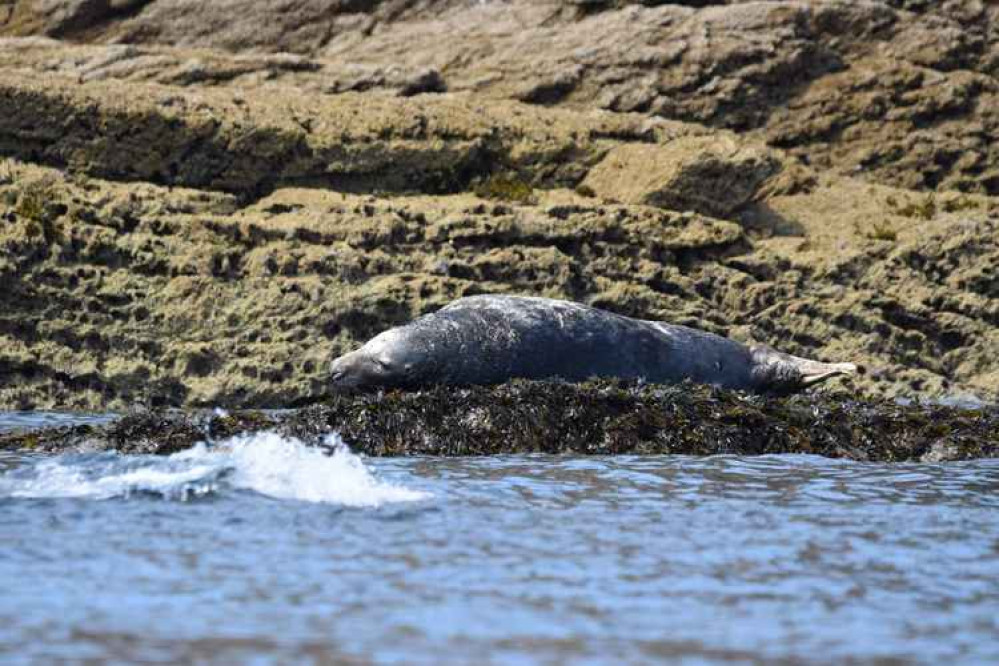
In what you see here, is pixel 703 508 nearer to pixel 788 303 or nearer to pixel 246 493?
pixel 246 493

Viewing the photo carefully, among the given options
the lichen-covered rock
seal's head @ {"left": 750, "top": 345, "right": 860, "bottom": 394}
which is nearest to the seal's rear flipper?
seal's head @ {"left": 750, "top": 345, "right": 860, "bottom": 394}

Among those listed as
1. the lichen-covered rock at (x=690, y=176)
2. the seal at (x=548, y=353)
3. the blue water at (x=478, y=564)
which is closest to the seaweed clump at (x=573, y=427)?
the seal at (x=548, y=353)

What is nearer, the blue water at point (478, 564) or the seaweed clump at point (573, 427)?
the blue water at point (478, 564)

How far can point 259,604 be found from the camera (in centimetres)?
462

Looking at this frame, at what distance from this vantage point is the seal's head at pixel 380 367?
10242 mm

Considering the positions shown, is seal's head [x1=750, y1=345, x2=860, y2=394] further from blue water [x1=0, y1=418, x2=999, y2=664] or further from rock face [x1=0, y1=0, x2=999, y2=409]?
blue water [x1=0, y1=418, x2=999, y2=664]

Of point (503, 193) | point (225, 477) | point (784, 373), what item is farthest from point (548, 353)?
point (503, 193)

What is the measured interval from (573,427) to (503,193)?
736cm

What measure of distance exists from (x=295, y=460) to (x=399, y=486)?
0.53m

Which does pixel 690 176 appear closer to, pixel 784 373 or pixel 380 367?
pixel 784 373

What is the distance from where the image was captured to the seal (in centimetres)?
1033

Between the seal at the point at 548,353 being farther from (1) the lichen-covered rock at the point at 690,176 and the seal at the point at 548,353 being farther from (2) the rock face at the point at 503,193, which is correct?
(1) the lichen-covered rock at the point at 690,176

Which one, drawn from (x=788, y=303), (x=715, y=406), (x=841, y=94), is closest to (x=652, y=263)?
(x=788, y=303)

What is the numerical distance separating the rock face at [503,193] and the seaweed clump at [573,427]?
3.63 metres
